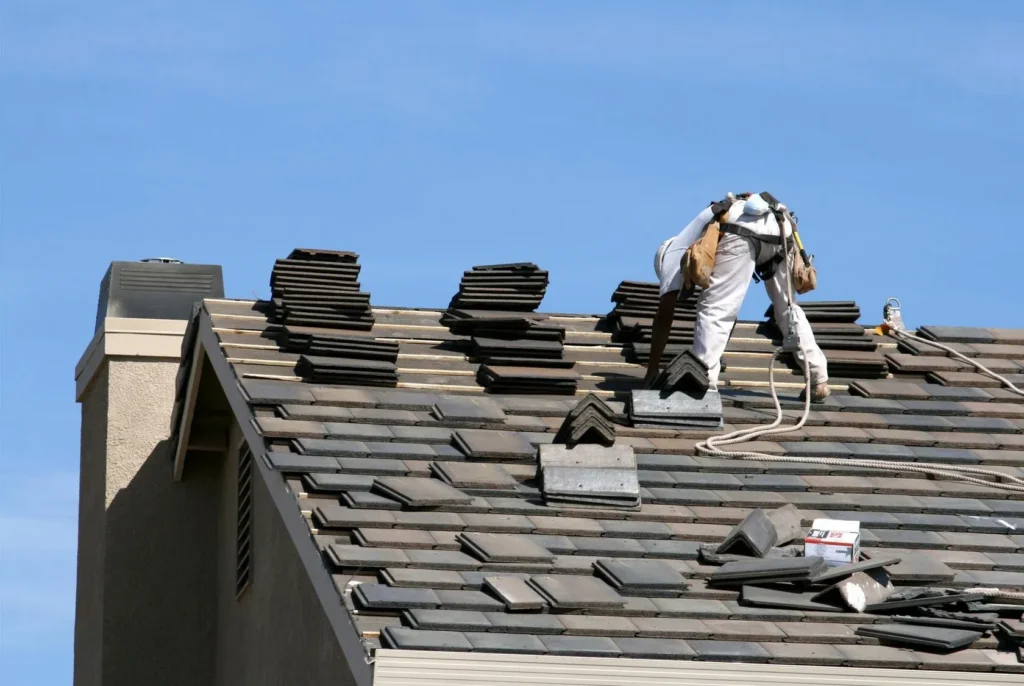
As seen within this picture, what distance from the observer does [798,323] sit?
1092cm

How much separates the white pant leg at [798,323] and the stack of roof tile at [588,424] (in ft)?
6.87

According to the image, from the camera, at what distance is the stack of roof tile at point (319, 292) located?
35.9 ft

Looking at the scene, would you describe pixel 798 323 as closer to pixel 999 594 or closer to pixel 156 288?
pixel 999 594

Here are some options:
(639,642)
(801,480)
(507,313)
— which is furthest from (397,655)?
(507,313)

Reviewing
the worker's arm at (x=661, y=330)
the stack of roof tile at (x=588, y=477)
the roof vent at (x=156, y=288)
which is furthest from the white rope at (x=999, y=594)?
the roof vent at (x=156, y=288)

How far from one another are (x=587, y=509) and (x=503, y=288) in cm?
332

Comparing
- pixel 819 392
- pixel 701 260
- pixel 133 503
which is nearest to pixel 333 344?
pixel 701 260

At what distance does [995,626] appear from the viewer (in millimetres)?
7605

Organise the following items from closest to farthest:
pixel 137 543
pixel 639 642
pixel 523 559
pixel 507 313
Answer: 1. pixel 639 642
2. pixel 523 559
3. pixel 507 313
4. pixel 137 543

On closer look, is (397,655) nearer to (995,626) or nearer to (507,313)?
(995,626)

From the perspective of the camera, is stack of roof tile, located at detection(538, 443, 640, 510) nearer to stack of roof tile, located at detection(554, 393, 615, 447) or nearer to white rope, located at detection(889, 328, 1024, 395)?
stack of roof tile, located at detection(554, 393, 615, 447)

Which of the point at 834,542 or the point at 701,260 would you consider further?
the point at 701,260

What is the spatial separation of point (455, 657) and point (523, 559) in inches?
42.5

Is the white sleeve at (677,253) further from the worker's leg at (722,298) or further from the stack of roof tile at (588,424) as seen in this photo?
the stack of roof tile at (588,424)
